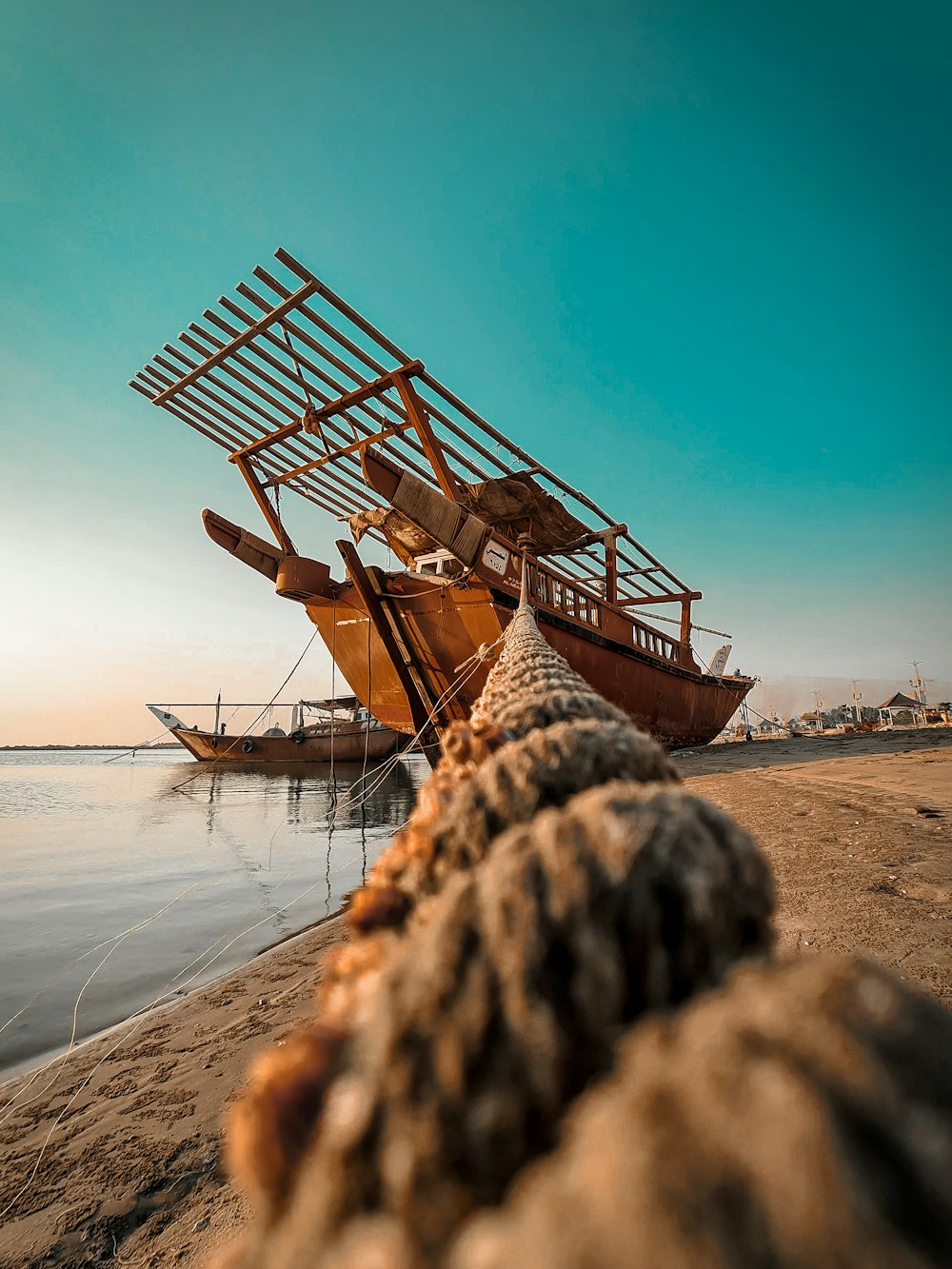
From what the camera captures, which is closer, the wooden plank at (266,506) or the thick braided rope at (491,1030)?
the thick braided rope at (491,1030)

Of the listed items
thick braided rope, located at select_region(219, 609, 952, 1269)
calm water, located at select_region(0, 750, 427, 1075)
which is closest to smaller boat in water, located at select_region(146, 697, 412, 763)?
calm water, located at select_region(0, 750, 427, 1075)

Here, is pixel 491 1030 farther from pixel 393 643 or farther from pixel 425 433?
pixel 393 643

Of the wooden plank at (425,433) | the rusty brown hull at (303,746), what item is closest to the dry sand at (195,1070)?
the wooden plank at (425,433)

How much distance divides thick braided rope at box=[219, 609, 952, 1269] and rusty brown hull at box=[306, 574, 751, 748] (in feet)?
21.1

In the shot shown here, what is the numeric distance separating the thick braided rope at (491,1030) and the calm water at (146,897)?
3.79m

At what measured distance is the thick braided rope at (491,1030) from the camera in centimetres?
31

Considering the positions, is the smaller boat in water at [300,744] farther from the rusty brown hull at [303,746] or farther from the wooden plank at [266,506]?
the wooden plank at [266,506]

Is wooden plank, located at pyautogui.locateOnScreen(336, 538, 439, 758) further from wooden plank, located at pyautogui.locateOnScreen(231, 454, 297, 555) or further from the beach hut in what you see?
the beach hut

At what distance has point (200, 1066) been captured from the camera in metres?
2.49

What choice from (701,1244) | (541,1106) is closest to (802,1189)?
(701,1244)

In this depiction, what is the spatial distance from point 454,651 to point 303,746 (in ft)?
65.1

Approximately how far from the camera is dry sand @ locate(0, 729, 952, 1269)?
5.31ft

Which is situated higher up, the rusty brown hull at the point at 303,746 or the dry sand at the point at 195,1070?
the rusty brown hull at the point at 303,746

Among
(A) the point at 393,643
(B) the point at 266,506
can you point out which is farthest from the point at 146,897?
(B) the point at 266,506
